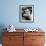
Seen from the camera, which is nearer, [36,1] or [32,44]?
[32,44]

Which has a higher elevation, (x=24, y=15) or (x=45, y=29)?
(x=24, y=15)

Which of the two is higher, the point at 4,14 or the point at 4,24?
the point at 4,14

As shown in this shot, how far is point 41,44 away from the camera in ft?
11.8

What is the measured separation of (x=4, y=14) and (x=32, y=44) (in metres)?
1.35

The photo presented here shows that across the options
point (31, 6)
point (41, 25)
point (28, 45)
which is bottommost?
point (28, 45)

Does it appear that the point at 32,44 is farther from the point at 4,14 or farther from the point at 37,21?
the point at 4,14

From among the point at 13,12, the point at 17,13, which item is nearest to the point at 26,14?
the point at 17,13

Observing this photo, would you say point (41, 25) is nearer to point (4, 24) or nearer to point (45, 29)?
point (45, 29)

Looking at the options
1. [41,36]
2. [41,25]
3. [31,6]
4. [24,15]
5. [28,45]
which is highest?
[31,6]

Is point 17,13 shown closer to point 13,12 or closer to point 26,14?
point 13,12

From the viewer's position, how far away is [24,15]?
4.06 meters

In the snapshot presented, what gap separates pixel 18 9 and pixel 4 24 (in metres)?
0.68

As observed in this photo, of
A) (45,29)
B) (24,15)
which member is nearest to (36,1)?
(24,15)

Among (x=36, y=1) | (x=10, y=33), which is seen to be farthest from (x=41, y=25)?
(x=10, y=33)
